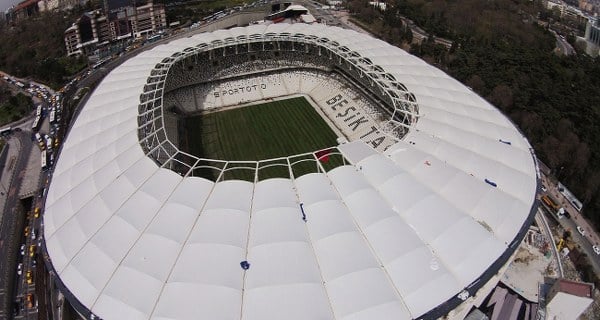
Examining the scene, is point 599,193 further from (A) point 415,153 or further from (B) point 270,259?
(B) point 270,259

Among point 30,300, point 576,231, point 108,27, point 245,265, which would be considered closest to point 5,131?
point 30,300

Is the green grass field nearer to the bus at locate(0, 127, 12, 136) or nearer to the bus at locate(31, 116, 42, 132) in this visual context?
the bus at locate(31, 116, 42, 132)

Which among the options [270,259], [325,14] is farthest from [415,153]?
[325,14]

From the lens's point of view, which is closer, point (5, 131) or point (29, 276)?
point (29, 276)

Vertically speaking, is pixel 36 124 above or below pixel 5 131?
above

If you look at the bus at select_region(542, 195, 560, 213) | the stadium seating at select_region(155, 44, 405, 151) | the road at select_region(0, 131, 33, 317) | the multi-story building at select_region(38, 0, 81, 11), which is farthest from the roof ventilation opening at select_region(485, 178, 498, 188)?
the multi-story building at select_region(38, 0, 81, 11)

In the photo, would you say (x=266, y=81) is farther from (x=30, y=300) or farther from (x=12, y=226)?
(x=30, y=300)
